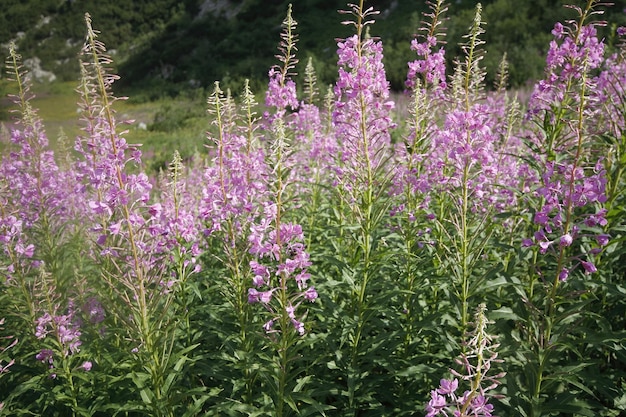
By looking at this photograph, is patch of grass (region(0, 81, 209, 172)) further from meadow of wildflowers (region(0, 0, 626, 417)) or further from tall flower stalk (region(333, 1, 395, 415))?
tall flower stalk (region(333, 1, 395, 415))

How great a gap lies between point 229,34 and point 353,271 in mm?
47035

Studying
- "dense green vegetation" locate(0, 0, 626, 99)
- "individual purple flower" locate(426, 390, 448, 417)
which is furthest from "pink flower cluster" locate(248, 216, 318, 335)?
"dense green vegetation" locate(0, 0, 626, 99)

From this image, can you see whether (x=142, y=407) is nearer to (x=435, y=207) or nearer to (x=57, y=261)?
(x=57, y=261)

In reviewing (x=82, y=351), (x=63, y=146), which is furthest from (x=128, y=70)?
(x=82, y=351)

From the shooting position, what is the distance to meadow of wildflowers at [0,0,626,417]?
2945 millimetres

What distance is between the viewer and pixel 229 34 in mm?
46281

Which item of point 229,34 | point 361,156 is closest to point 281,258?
point 361,156

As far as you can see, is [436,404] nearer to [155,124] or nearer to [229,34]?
[155,124]

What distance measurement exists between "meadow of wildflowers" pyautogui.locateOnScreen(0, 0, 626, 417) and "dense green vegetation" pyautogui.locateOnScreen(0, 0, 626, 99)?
27.8ft

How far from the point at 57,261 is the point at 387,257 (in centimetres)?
367

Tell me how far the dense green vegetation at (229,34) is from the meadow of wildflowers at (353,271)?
8.47 metres

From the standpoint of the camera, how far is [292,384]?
136 inches

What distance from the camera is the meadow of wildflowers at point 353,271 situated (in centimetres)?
295

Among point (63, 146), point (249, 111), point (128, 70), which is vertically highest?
point (249, 111)
